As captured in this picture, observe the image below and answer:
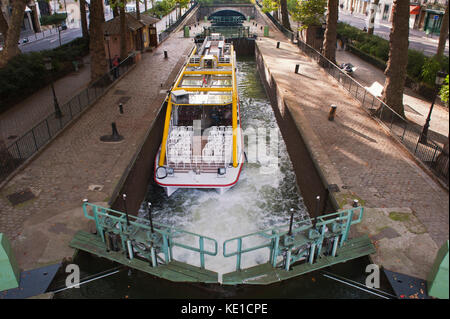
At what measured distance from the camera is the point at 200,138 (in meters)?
14.2

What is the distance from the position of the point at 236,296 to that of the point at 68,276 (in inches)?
164

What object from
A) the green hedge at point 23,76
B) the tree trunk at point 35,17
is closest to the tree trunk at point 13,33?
the green hedge at point 23,76

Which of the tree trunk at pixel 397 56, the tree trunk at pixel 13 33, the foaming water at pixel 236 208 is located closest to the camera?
the foaming water at pixel 236 208

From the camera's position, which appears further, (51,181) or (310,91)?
(310,91)

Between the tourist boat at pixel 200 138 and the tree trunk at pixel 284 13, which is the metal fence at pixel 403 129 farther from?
the tree trunk at pixel 284 13

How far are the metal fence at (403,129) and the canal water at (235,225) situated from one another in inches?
170

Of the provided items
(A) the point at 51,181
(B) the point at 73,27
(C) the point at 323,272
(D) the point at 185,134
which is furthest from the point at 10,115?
(B) the point at 73,27

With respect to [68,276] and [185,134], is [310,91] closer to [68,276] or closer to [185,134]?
[185,134]

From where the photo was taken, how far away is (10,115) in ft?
60.1

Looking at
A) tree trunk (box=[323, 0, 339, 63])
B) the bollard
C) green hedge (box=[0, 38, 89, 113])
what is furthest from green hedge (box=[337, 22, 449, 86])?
green hedge (box=[0, 38, 89, 113])

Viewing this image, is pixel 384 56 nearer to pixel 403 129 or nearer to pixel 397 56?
pixel 397 56

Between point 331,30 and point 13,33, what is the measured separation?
2103cm

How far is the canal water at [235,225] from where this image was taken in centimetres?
884

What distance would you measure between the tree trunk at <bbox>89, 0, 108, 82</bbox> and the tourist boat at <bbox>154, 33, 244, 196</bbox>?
266 inches
